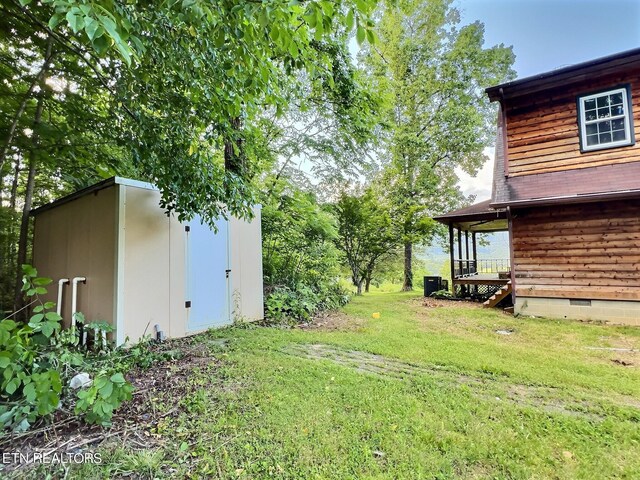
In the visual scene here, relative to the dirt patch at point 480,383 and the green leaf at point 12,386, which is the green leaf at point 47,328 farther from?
the dirt patch at point 480,383

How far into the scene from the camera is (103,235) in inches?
159

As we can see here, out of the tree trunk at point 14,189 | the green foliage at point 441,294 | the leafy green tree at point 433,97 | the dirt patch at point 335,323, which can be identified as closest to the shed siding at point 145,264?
the dirt patch at point 335,323

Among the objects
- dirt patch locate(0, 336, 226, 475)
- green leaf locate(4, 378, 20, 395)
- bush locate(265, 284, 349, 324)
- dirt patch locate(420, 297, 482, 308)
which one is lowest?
dirt patch locate(420, 297, 482, 308)

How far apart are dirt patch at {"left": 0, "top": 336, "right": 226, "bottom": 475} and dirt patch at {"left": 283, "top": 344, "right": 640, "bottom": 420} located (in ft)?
4.26

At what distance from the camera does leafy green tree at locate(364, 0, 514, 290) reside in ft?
42.4

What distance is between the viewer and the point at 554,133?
21.8 ft

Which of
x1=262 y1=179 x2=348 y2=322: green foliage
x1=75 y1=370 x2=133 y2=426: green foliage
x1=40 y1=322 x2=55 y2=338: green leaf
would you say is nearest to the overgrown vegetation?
x1=75 y1=370 x2=133 y2=426: green foliage

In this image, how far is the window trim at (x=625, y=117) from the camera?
6022 mm

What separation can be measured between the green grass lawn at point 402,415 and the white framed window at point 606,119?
4313mm

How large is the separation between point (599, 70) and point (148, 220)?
878 centimetres

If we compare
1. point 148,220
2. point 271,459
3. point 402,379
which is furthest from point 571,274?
point 148,220

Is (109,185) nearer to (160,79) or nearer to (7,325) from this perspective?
(160,79)

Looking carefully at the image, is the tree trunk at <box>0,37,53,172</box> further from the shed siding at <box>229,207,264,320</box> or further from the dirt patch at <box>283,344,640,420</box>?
the dirt patch at <box>283,344,640,420</box>

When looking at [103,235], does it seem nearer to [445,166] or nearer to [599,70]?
[599,70]
